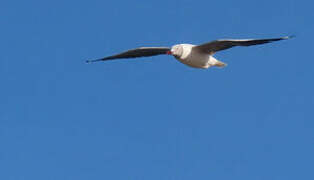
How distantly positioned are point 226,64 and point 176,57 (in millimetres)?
2570

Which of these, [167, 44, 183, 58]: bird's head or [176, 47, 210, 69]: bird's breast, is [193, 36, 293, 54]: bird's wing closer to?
[176, 47, 210, 69]: bird's breast

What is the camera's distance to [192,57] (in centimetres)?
2767

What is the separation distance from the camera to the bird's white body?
90.4 feet

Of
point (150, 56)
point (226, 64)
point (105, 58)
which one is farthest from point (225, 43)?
point (105, 58)

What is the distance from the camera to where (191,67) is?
91.8 feet

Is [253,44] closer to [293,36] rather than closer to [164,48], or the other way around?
[293,36]

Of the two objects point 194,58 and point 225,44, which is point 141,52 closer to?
point 194,58

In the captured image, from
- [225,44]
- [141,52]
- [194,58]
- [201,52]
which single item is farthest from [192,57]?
[141,52]

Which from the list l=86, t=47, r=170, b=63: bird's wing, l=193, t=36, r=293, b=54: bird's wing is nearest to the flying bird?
l=193, t=36, r=293, b=54: bird's wing

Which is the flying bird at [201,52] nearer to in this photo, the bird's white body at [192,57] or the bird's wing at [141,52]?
the bird's white body at [192,57]

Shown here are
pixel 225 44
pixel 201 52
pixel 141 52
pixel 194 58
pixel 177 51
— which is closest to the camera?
pixel 225 44

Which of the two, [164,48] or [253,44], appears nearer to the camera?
[253,44]

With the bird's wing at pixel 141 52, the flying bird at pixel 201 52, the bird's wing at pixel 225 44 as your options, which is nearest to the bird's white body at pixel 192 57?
the flying bird at pixel 201 52

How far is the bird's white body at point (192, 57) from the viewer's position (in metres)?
27.5
